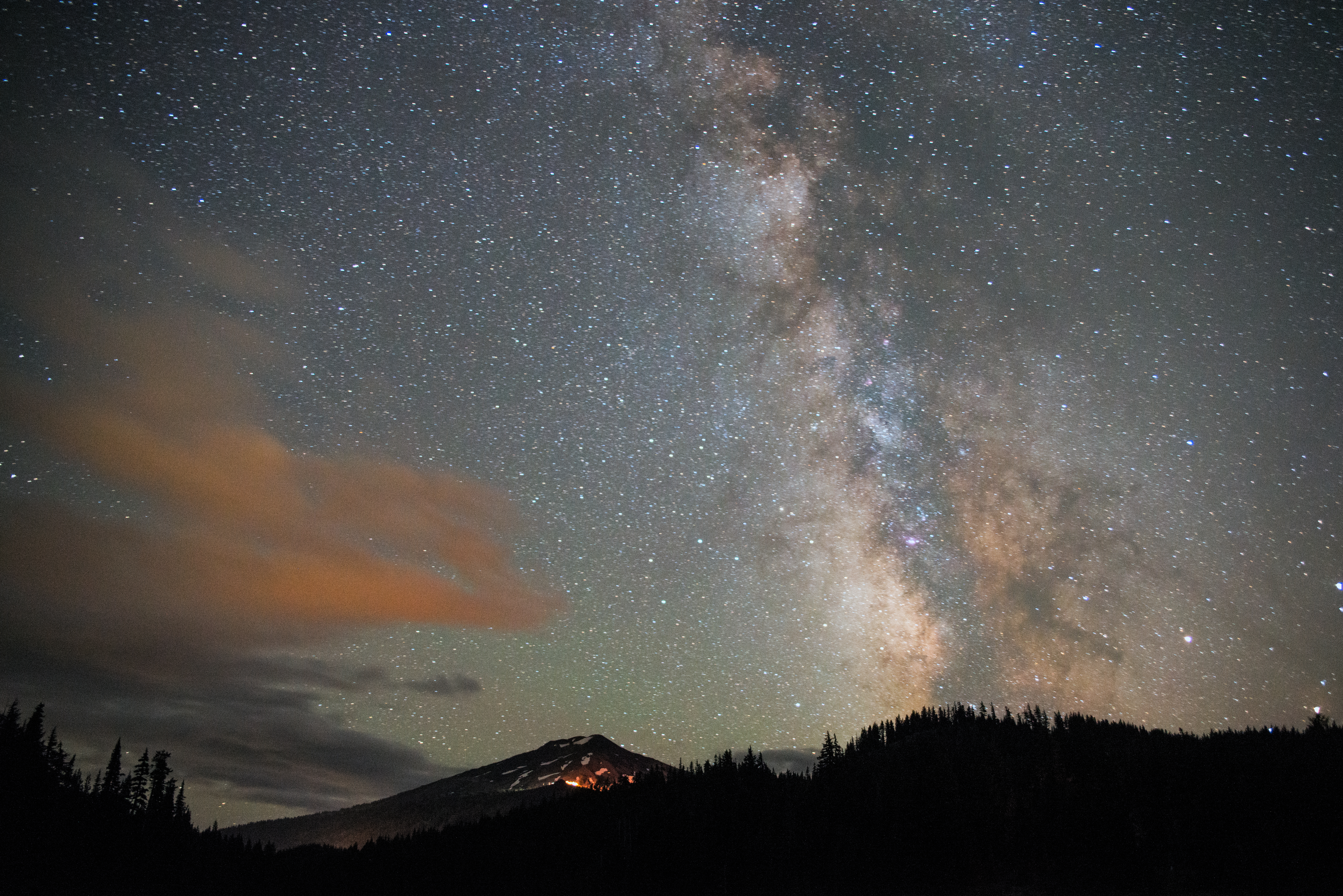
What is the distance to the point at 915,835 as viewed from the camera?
91688 mm

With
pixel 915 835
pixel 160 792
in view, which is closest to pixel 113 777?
pixel 160 792

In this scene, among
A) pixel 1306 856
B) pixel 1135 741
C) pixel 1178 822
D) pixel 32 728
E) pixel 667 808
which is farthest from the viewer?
pixel 1135 741

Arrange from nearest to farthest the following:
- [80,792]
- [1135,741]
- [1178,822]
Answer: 1. [1178,822]
2. [80,792]
3. [1135,741]

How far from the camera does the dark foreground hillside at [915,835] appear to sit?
8012cm

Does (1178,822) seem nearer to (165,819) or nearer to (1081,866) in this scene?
(1081,866)

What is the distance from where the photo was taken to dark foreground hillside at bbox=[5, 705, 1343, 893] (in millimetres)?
80125

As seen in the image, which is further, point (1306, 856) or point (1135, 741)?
point (1135, 741)

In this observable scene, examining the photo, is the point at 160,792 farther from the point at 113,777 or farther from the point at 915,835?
the point at 915,835

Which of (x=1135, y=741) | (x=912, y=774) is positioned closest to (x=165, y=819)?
(x=912, y=774)

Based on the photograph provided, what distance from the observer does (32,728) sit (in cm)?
9350

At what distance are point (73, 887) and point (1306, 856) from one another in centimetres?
13321

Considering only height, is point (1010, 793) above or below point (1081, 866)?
above

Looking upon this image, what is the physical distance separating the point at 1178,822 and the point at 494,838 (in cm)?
9723

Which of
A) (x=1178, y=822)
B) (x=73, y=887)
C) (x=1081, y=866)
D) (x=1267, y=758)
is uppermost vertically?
(x=1267, y=758)
